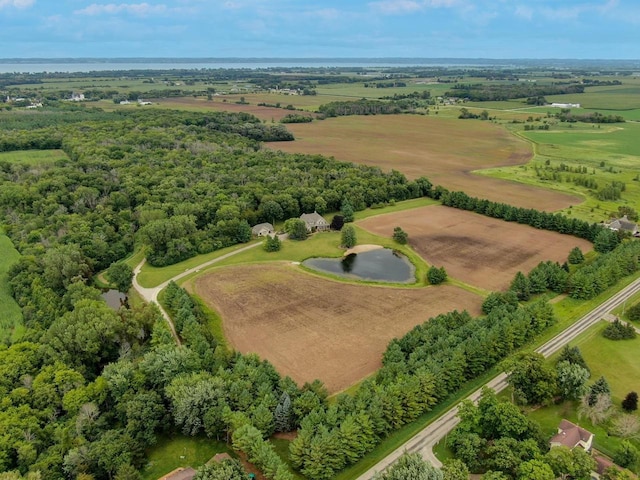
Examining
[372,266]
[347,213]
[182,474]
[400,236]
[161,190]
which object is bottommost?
[372,266]

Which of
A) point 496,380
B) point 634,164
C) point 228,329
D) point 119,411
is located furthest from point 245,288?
point 634,164

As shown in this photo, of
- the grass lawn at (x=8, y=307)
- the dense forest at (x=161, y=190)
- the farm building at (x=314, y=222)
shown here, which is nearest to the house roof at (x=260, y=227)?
the dense forest at (x=161, y=190)

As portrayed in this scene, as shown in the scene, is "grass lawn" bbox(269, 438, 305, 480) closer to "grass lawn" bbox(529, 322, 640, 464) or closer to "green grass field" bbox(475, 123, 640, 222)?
"grass lawn" bbox(529, 322, 640, 464)

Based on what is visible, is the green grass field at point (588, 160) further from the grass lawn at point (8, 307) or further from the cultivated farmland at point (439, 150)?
the grass lawn at point (8, 307)

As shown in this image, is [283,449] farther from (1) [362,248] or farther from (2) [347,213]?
(2) [347,213]

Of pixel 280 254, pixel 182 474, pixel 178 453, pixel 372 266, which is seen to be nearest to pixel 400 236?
pixel 372 266

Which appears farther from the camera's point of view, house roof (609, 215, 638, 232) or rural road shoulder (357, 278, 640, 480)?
house roof (609, 215, 638, 232)

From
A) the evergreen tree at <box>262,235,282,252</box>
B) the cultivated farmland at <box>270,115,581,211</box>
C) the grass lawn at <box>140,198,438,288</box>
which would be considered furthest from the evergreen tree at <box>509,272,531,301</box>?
the cultivated farmland at <box>270,115,581,211</box>
